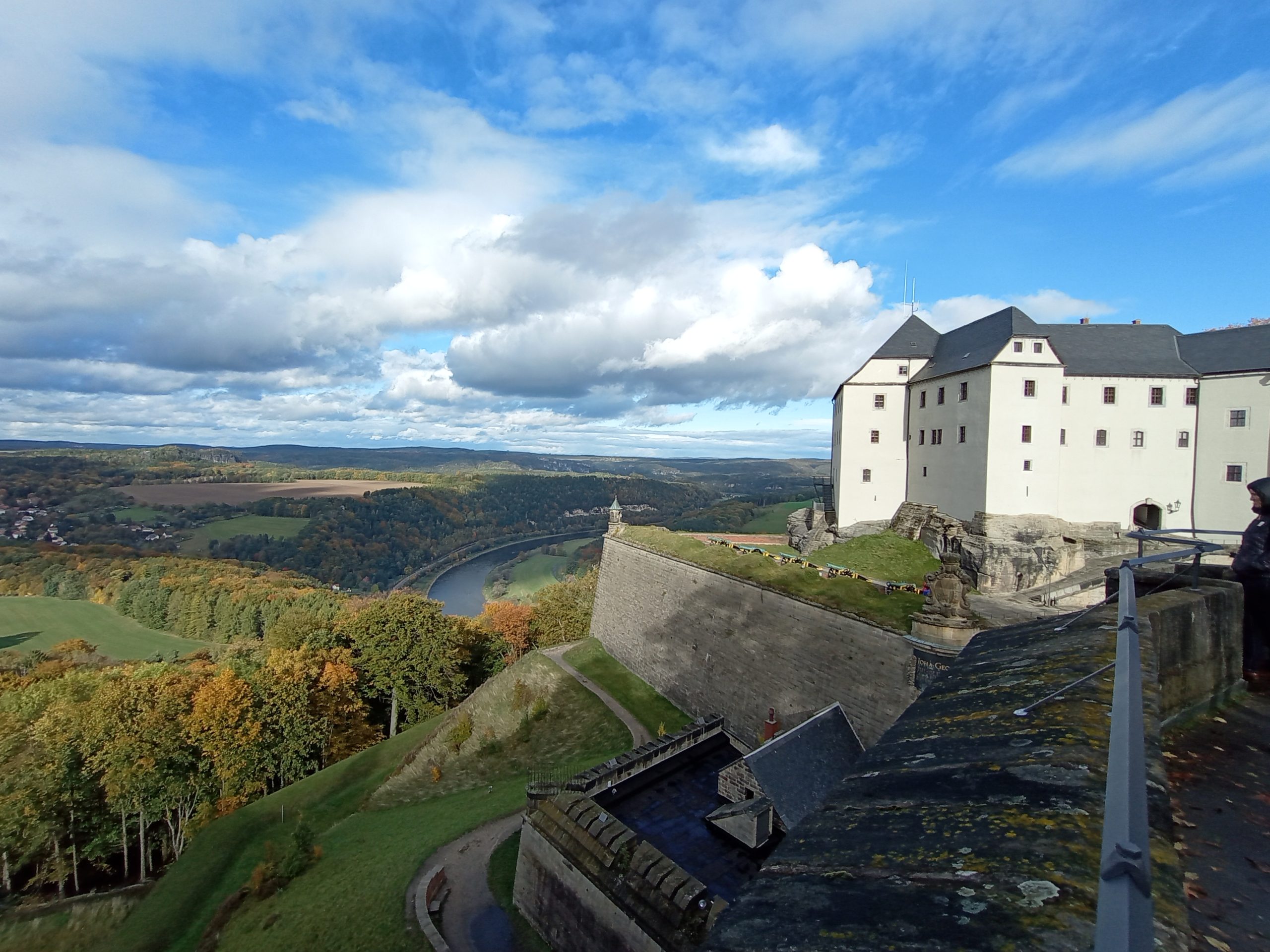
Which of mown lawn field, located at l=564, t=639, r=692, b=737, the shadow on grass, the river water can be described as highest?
mown lawn field, located at l=564, t=639, r=692, b=737

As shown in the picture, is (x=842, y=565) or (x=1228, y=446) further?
(x=842, y=565)

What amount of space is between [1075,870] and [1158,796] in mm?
565

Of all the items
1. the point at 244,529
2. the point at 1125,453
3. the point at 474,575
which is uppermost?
the point at 1125,453

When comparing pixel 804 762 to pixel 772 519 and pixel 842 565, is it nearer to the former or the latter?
pixel 842 565

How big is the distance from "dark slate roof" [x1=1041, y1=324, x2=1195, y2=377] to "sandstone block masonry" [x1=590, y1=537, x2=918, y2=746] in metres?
16.2

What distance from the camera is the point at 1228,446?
23766 millimetres

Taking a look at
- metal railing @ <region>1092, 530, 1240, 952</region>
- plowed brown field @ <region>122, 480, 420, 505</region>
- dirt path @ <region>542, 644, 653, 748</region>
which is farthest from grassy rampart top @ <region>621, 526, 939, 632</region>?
plowed brown field @ <region>122, 480, 420, 505</region>

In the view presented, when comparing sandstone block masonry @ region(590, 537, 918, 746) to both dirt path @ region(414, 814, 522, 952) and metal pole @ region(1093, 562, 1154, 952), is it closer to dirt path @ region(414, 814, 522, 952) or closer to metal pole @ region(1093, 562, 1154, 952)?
dirt path @ region(414, 814, 522, 952)

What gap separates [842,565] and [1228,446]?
51.6 ft

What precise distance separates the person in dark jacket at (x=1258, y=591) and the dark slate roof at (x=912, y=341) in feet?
91.9

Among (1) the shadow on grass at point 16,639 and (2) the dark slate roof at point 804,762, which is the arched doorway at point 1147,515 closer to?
(2) the dark slate roof at point 804,762

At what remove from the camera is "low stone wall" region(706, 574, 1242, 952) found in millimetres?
1449

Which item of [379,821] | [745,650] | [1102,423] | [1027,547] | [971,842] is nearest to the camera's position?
[971,842]

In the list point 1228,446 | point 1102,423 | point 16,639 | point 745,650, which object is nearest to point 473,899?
point 745,650
